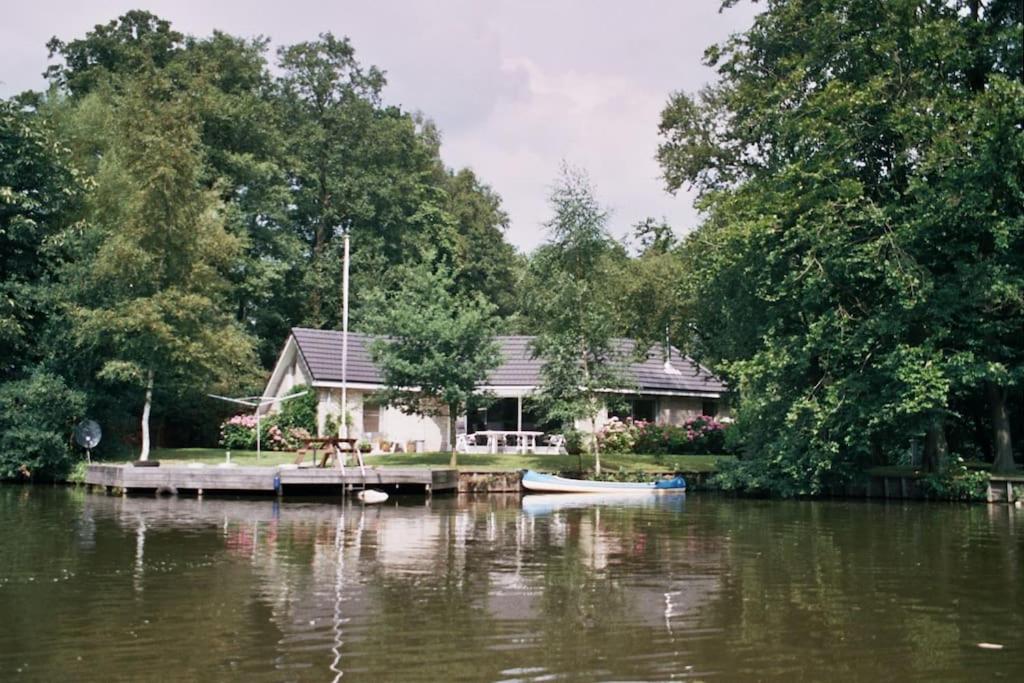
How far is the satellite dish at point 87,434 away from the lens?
3597 centimetres

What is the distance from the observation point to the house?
1713 inches

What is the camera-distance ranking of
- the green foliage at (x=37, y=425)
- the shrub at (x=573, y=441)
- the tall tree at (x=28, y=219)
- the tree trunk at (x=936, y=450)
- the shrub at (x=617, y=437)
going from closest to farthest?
the tree trunk at (x=936, y=450)
the green foliage at (x=37, y=425)
the tall tree at (x=28, y=219)
the shrub at (x=573, y=441)
the shrub at (x=617, y=437)

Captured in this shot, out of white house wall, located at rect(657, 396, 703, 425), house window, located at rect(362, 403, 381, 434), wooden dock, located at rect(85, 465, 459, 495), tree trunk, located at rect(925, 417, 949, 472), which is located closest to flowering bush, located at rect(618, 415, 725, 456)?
white house wall, located at rect(657, 396, 703, 425)

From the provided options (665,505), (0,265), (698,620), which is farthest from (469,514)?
(0,265)

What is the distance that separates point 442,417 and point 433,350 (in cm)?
858

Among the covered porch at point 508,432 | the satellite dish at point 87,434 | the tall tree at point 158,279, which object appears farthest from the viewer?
the covered porch at point 508,432

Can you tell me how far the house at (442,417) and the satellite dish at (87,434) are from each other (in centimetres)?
908

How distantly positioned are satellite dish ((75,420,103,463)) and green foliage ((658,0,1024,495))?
21467 mm

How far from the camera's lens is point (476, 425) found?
46750mm

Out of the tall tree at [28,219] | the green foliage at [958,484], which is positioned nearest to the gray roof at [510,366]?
the tall tree at [28,219]

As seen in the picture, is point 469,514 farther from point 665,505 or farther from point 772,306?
point 772,306

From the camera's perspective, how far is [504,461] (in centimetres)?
3800

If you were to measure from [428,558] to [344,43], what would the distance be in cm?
5009

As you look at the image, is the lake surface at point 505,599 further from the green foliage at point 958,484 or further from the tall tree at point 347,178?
the tall tree at point 347,178
